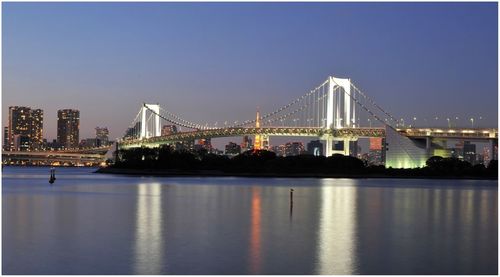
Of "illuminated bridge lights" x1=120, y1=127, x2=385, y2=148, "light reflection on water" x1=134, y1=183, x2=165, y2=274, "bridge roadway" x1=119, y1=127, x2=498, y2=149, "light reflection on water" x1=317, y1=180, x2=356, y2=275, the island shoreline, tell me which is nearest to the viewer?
"light reflection on water" x1=134, y1=183, x2=165, y2=274

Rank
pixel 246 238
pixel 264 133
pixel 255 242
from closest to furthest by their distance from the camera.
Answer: pixel 255 242
pixel 246 238
pixel 264 133

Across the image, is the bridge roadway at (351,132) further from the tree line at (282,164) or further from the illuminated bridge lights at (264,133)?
the tree line at (282,164)

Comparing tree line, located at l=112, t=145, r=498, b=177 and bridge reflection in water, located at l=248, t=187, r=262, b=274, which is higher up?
tree line, located at l=112, t=145, r=498, b=177

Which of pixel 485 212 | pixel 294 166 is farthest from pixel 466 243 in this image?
pixel 294 166

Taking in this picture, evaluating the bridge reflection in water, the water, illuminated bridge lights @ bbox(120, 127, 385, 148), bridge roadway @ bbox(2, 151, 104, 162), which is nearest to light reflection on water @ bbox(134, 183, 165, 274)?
the water

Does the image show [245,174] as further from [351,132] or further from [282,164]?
[351,132]

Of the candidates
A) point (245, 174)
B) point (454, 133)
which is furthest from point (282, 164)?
point (454, 133)

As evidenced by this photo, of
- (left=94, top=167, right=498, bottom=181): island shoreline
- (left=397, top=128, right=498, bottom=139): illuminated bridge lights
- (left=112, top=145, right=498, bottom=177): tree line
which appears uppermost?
(left=397, top=128, right=498, bottom=139): illuminated bridge lights

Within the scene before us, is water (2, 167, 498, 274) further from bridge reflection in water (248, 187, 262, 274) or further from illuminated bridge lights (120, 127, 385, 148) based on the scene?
illuminated bridge lights (120, 127, 385, 148)

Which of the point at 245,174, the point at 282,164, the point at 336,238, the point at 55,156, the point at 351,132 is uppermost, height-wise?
the point at 351,132

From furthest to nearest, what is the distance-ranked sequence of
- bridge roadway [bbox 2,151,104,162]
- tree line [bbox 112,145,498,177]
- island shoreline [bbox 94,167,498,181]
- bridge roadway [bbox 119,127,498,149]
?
bridge roadway [bbox 2,151,104,162], island shoreline [bbox 94,167,498,181], tree line [bbox 112,145,498,177], bridge roadway [bbox 119,127,498,149]
